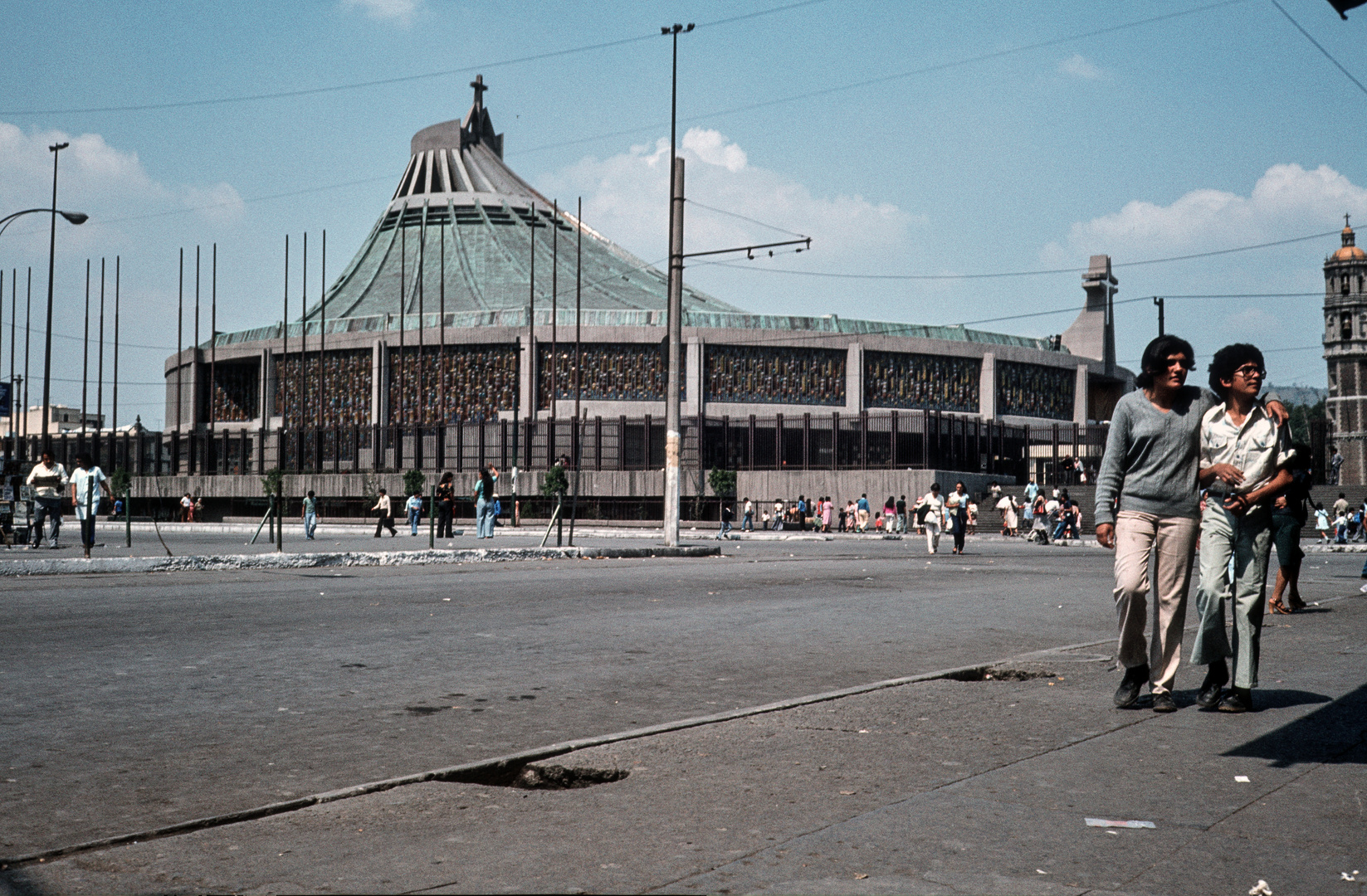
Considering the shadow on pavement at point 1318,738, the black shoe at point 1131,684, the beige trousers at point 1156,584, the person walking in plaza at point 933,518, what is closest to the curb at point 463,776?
the black shoe at point 1131,684

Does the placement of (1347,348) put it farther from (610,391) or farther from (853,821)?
(853,821)

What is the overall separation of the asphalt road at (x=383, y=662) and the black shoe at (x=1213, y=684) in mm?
495

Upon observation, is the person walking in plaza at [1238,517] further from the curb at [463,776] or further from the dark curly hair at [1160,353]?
the curb at [463,776]

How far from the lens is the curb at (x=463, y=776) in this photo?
391cm

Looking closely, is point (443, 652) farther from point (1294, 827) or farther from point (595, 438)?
point (595, 438)

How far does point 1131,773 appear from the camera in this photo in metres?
4.86

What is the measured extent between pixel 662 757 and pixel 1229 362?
3819 millimetres

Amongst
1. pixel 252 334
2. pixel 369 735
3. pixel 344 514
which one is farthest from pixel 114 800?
pixel 252 334

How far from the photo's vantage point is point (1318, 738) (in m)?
5.59

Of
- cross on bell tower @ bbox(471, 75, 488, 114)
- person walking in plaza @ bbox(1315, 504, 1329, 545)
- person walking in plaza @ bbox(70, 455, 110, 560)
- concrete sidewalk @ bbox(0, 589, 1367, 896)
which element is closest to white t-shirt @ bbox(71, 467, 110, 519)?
person walking in plaza @ bbox(70, 455, 110, 560)

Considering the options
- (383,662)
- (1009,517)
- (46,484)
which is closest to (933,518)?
(46,484)

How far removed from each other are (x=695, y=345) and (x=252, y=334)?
2590cm

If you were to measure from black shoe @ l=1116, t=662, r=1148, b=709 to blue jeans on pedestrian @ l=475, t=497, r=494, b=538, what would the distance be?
938 inches

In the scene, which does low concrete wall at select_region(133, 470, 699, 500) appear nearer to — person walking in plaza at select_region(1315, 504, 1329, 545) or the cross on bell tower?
person walking in plaza at select_region(1315, 504, 1329, 545)
